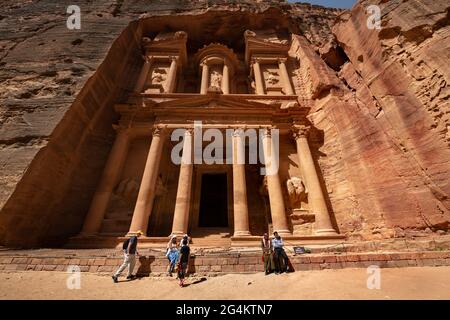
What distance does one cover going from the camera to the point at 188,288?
17.7 ft

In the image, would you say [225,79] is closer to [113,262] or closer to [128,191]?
[128,191]

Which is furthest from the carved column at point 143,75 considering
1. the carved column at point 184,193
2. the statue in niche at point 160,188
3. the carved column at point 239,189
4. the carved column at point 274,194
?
the carved column at point 274,194

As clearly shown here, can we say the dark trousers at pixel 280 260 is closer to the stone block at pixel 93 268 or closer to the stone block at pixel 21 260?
the stone block at pixel 93 268

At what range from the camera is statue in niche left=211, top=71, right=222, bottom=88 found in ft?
62.3

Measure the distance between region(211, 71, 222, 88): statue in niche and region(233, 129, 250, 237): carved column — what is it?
6.95 meters

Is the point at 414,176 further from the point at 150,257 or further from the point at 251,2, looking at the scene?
the point at 251,2

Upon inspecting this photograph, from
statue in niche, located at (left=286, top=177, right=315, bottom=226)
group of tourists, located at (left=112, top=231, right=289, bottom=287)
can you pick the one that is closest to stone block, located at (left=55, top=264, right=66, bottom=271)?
group of tourists, located at (left=112, top=231, right=289, bottom=287)

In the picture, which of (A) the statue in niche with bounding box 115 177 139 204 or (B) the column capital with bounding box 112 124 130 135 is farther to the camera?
(B) the column capital with bounding box 112 124 130 135

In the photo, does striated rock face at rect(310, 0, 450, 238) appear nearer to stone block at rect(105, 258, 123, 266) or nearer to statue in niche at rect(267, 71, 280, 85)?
statue in niche at rect(267, 71, 280, 85)

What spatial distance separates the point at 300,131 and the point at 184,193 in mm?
7793

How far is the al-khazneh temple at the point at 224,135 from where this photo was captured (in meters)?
8.97
